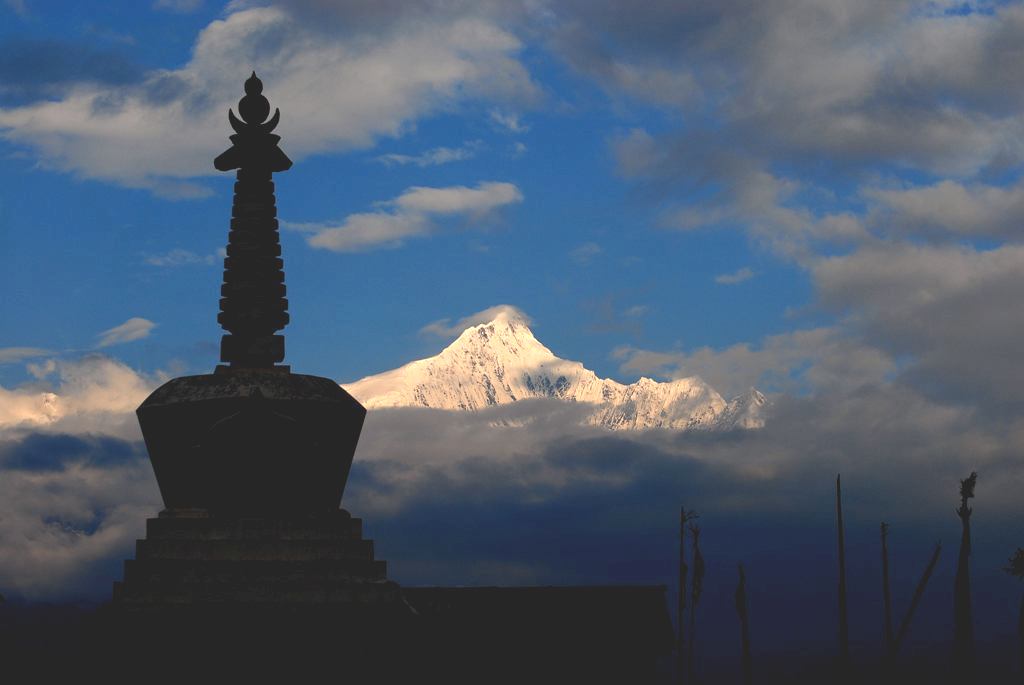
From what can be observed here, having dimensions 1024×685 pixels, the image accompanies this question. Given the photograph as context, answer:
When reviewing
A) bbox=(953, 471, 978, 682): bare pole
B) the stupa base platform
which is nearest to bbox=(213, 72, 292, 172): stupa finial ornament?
the stupa base platform

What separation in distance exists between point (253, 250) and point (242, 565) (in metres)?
7.71

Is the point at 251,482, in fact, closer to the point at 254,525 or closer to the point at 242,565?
the point at 254,525

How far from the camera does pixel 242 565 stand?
3366 cm

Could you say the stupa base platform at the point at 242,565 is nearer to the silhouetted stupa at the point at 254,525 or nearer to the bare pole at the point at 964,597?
the silhouetted stupa at the point at 254,525

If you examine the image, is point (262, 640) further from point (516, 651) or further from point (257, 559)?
point (516, 651)

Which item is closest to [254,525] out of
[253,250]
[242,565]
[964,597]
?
[242,565]

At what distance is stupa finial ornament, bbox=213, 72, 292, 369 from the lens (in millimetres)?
35969

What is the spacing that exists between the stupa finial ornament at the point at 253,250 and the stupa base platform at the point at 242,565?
407cm

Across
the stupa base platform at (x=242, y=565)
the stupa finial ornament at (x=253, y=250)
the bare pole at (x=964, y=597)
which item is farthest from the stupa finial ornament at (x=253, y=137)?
the bare pole at (x=964, y=597)

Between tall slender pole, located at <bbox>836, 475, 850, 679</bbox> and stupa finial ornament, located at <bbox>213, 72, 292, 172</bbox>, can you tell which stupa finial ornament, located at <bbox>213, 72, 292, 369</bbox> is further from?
tall slender pole, located at <bbox>836, 475, 850, 679</bbox>

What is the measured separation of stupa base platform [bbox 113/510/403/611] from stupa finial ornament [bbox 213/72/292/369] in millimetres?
4074

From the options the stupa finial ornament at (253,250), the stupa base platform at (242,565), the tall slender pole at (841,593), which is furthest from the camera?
the tall slender pole at (841,593)

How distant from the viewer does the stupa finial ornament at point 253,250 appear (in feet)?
118

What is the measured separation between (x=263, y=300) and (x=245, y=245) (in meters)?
1.45
